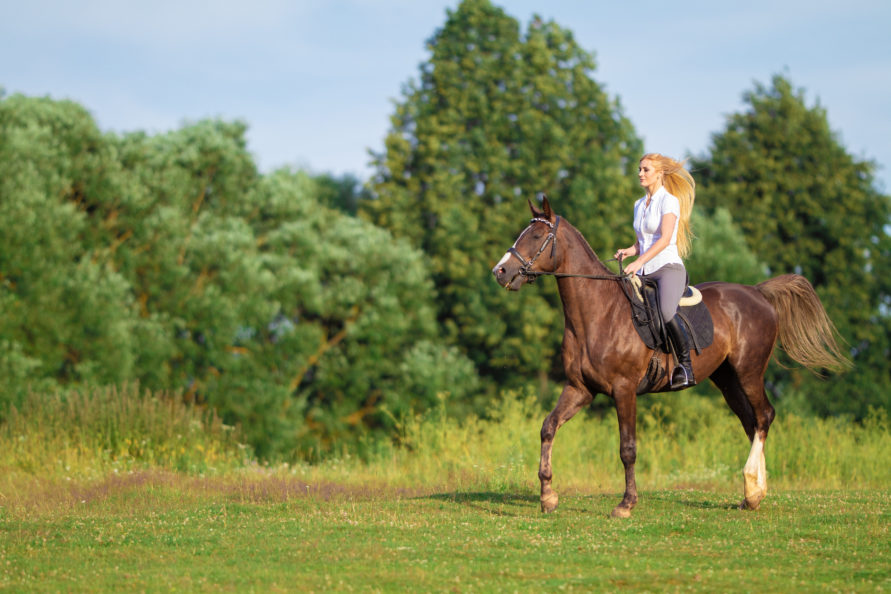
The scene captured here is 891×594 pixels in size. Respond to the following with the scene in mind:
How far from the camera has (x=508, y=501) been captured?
11297 millimetres

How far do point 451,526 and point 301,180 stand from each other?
29.4 m

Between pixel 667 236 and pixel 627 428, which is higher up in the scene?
pixel 667 236

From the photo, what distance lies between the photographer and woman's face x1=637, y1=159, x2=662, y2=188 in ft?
34.6

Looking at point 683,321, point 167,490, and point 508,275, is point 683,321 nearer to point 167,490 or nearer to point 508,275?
point 508,275

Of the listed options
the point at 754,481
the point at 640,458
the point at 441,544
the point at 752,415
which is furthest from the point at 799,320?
Answer: the point at 640,458

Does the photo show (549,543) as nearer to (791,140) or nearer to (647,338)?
(647,338)

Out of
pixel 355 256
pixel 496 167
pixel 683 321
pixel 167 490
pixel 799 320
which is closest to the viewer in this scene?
pixel 683 321

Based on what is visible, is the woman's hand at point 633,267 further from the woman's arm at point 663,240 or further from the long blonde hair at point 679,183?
the long blonde hair at point 679,183

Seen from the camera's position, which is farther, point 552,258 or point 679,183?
point 679,183

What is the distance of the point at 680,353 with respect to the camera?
10.5 m

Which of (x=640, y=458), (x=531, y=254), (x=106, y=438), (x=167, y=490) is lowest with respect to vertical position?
(x=167, y=490)

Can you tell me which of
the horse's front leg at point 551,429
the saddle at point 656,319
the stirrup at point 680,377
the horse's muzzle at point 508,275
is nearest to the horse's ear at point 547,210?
the horse's muzzle at point 508,275

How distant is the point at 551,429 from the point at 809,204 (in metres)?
35.9

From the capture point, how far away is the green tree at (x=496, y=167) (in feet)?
110
